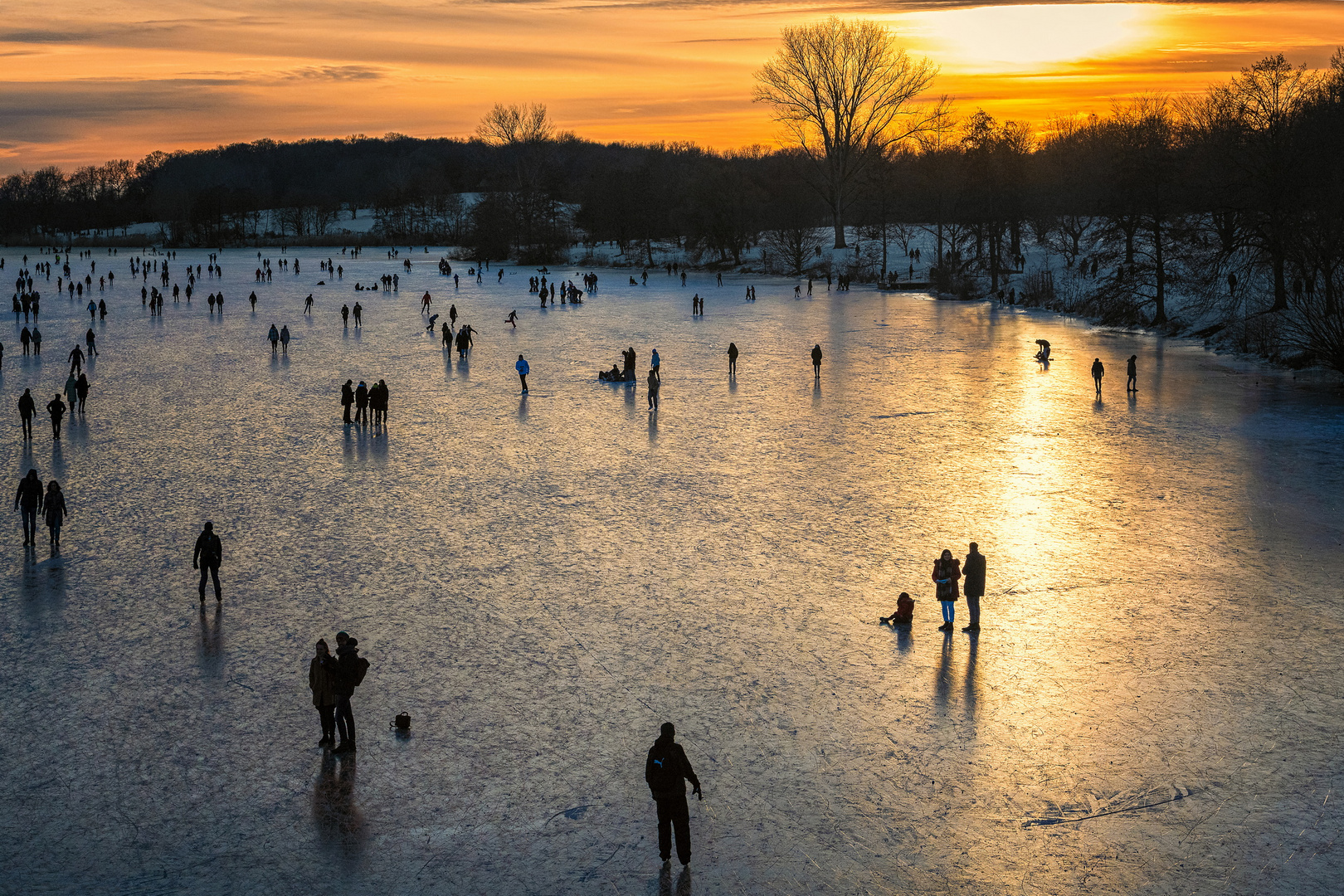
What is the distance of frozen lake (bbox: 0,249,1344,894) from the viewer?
710 centimetres

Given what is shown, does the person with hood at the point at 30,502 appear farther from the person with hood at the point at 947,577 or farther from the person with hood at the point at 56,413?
the person with hood at the point at 947,577

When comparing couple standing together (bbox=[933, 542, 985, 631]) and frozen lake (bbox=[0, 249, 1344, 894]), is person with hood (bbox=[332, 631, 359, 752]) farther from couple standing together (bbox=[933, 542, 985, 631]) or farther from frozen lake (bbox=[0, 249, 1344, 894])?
couple standing together (bbox=[933, 542, 985, 631])

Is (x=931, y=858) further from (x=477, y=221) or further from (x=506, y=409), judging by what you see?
(x=477, y=221)

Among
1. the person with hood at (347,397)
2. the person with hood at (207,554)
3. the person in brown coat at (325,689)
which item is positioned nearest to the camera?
the person in brown coat at (325,689)

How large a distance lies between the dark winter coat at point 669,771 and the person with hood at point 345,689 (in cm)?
294

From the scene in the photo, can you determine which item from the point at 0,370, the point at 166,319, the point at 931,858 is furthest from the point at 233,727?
the point at 166,319

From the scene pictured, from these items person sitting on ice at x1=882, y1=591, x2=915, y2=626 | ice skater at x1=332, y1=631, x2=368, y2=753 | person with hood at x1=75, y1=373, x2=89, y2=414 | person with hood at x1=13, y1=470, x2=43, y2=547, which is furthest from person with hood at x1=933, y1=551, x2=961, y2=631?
person with hood at x1=75, y1=373, x2=89, y2=414

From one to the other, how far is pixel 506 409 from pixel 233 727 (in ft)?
50.3

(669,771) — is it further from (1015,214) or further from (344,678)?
(1015,214)

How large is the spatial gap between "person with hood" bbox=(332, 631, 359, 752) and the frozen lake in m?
0.18

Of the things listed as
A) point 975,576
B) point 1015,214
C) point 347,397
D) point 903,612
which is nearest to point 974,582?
point 975,576

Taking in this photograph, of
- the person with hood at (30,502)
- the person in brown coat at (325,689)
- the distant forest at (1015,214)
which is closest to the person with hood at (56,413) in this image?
the person with hood at (30,502)

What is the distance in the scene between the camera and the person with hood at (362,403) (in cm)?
2159

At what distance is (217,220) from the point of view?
456 feet
